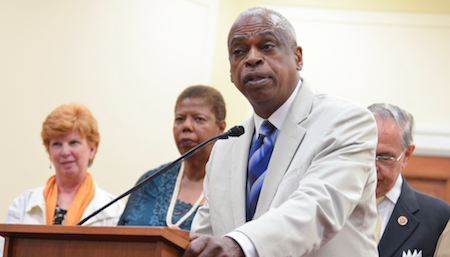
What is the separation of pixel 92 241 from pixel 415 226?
176 cm

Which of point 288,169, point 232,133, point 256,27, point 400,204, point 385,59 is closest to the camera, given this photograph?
point 288,169

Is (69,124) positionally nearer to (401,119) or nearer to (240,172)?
(240,172)

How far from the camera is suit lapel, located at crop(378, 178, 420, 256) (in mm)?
2398

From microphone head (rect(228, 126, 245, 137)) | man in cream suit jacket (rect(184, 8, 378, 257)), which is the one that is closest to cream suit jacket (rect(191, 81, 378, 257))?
man in cream suit jacket (rect(184, 8, 378, 257))

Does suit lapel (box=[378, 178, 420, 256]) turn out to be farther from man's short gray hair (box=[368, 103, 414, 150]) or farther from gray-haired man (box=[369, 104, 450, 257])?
man's short gray hair (box=[368, 103, 414, 150])

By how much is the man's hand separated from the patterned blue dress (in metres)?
1.36

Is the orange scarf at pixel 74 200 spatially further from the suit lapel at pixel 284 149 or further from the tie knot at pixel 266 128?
the suit lapel at pixel 284 149

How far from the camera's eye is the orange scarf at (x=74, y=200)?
308 centimetres

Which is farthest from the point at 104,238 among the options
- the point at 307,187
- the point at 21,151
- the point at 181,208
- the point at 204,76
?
the point at 204,76

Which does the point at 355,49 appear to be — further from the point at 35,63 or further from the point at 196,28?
the point at 35,63

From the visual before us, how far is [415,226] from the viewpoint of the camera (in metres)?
2.44

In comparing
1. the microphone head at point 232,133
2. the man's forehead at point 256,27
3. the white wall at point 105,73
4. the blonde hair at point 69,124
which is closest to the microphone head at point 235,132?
the microphone head at point 232,133

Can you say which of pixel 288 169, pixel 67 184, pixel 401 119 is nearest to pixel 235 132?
pixel 288 169

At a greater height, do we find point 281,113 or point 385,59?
point 385,59
